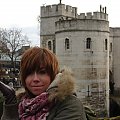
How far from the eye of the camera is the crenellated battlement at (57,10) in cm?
2439

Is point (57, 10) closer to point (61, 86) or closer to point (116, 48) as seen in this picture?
point (116, 48)

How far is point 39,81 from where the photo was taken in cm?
215

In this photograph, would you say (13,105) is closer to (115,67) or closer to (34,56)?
(34,56)

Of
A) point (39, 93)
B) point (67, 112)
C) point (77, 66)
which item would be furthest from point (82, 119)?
point (77, 66)

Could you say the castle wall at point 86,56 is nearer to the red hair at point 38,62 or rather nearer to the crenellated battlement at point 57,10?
the crenellated battlement at point 57,10

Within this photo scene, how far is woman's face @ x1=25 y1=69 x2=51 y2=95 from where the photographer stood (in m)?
2.15

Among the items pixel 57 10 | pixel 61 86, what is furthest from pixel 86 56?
pixel 61 86

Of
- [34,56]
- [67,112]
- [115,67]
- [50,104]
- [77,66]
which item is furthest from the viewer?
[115,67]

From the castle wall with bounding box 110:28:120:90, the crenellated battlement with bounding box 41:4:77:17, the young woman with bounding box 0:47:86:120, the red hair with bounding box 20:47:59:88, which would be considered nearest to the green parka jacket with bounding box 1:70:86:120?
the young woman with bounding box 0:47:86:120

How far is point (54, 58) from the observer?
7.20 ft

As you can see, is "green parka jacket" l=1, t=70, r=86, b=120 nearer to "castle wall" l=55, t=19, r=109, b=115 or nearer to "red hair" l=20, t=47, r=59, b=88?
"red hair" l=20, t=47, r=59, b=88

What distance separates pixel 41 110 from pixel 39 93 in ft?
0.48

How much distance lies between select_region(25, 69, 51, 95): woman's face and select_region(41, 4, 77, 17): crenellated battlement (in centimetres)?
2237

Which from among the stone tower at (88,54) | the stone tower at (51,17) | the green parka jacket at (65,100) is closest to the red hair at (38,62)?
the green parka jacket at (65,100)
